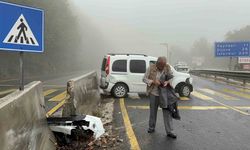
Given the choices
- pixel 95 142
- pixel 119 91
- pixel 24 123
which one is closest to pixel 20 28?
pixel 24 123

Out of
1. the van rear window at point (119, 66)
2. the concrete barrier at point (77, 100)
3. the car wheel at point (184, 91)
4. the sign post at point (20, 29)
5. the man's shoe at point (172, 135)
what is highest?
the sign post at point (20, 29)

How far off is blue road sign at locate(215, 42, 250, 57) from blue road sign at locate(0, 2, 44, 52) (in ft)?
130

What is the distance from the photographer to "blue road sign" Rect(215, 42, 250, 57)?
139 feet

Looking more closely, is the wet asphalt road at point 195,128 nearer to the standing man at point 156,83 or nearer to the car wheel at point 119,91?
the standing man at point 156,83

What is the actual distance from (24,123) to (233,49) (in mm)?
41564

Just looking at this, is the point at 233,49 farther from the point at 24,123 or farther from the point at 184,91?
the point at 24,123

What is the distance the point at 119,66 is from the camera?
51.5ft

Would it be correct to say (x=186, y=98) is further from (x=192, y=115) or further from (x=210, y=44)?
(x=210, y=44)

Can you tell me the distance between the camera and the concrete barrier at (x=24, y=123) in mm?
3654

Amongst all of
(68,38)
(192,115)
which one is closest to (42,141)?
(192,115)

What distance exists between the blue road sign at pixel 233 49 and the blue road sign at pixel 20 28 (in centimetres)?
3960

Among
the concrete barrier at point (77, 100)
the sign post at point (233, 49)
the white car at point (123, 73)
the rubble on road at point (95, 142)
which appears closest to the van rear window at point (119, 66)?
the white car at point (123, 73)

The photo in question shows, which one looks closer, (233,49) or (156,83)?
(156,83)

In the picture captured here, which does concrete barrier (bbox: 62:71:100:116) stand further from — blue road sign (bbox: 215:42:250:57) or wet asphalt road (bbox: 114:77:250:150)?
blue road sign (bbox: 215:42:250:57)
